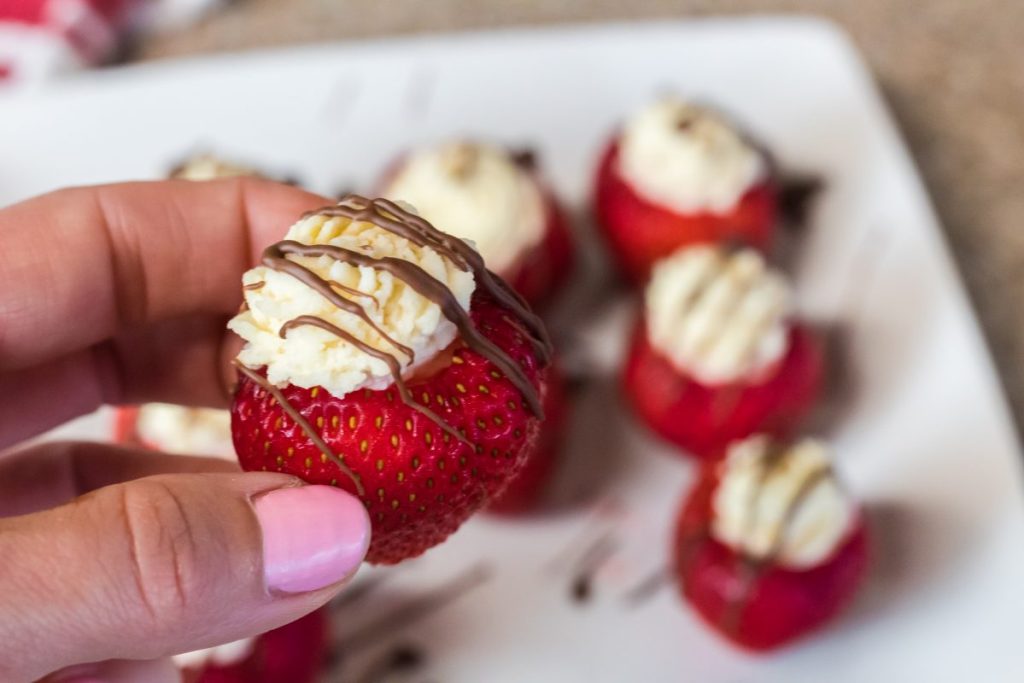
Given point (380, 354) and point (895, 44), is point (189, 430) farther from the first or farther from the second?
point (895, 44)

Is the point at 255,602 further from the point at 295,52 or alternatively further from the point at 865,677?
the point at 295,52

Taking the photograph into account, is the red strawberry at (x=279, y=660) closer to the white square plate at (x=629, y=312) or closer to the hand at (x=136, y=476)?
the white square plate at (x=629, y=312)

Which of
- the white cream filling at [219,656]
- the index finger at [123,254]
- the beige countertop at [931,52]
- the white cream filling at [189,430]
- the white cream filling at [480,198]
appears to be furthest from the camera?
the beige countertop at [931,52]

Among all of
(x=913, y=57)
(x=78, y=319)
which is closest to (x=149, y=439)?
(x=78, y=319)

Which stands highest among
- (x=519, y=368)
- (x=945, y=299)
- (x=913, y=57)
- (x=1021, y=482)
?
(x=519, y=368)

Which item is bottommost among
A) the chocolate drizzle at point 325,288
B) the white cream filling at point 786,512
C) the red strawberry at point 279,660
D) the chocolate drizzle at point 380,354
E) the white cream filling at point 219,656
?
the red strawberry at point 279,660

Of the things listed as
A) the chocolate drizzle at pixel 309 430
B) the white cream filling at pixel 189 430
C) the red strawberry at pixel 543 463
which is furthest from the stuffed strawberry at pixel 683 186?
the chocolate drizzle at pixel 309 430

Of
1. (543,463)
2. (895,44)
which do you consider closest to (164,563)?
(543,463)
